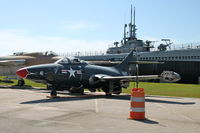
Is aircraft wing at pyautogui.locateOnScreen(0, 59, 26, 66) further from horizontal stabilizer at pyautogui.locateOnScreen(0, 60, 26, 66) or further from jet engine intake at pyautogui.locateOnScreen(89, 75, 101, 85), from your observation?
jet engine intake at pyautogui.locateOnScreen(89, 75, 101, 85)

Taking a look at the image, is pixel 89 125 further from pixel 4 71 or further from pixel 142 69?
pixel 142 69

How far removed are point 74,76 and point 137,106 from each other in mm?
9324

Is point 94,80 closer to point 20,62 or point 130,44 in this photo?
point 20,62

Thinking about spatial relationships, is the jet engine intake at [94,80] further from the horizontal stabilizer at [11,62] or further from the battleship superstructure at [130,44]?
the battleship superstructure at [130,44]

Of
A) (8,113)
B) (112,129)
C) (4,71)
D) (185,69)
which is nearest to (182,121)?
(112,129)

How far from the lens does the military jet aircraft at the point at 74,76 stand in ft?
56.1

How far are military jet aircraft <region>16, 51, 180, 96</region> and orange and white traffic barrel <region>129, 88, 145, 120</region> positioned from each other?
742 centimetres

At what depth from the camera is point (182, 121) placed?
8836 mm

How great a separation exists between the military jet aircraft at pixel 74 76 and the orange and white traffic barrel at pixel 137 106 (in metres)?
7.42

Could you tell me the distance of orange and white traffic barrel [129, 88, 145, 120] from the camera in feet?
29.8

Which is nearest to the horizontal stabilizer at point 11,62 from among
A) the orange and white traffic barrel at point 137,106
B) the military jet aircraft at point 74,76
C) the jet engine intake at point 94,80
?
the military jet aircraft at point 74,76

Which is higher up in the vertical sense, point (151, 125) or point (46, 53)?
point (46, 53)

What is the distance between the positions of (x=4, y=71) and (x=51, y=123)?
22897 mm

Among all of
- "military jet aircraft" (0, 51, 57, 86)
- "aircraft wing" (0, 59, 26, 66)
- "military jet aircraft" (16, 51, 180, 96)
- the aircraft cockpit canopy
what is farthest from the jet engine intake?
"aircraft wing" (0, 59, 26, 66)
